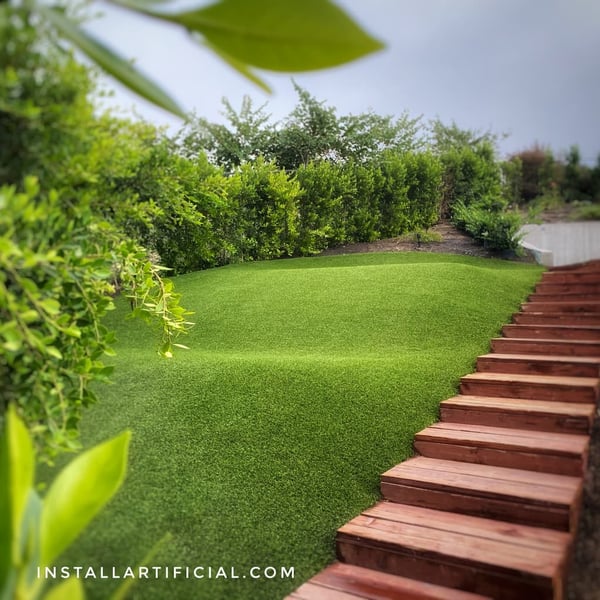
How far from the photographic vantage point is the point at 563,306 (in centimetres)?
483

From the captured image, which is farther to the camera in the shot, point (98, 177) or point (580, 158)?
point (580, 158)

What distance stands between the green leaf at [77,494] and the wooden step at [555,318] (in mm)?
4384

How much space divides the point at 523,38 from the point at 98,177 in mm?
2858

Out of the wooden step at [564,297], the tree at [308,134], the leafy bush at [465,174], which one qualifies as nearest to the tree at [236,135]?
the tree at [308,134]

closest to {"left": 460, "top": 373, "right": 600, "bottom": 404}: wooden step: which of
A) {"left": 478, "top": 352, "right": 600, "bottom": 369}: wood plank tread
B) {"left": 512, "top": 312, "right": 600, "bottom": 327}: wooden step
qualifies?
{"left": 478, "top": 352, "right": 600, "bottom": 369}: wood plank tread

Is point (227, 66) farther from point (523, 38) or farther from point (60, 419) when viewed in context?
point (523, 38)

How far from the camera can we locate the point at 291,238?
602cm

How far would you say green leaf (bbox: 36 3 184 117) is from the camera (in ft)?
1.86

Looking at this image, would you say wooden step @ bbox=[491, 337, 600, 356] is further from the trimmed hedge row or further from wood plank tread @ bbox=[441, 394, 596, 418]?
the trimmed hedge row

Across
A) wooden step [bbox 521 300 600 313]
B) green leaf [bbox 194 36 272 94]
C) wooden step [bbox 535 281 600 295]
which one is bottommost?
wooden step [bbox 521 300 600 313]

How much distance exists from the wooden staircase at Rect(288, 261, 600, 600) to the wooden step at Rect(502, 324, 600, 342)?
0.19m

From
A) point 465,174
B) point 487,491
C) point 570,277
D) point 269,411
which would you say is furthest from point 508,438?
point 465,174

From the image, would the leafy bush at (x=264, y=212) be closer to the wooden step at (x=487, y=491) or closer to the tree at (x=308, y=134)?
the tree at (x=308, y=134)

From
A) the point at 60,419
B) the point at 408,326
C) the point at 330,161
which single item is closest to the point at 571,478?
the point at 408,326
